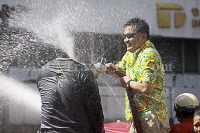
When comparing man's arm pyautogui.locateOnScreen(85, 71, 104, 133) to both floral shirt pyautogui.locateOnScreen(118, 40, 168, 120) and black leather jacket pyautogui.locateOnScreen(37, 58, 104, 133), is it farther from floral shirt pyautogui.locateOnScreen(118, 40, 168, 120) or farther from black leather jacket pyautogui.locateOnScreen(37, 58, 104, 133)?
floral shirt pyautogui.locateOnScreen(118, 40, 168, 120)

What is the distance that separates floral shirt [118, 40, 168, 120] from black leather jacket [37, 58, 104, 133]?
29cm

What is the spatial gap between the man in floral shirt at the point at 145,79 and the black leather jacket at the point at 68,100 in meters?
0.25

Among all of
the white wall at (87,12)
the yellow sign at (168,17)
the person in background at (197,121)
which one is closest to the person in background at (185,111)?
the person in background at (197,121)

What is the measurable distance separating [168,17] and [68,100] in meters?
5.96

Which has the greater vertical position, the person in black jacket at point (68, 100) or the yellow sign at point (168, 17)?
the yellow sign at point (168, 17)

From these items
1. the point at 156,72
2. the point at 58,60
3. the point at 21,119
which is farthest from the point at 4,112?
the point at 156,72

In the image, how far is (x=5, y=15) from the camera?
173 inches

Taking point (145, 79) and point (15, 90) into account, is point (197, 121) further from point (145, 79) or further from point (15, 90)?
point (15, 90)

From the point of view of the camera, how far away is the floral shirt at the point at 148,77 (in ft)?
6.05

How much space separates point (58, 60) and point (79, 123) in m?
0.47

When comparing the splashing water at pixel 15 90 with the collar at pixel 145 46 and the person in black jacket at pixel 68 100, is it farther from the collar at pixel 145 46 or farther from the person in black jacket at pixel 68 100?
the collar at pixel 145 46

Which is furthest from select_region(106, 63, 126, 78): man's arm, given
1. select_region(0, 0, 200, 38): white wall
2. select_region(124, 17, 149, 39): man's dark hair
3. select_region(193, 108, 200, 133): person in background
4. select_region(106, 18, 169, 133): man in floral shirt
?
select_region(0, 0, 200, 38): white wall

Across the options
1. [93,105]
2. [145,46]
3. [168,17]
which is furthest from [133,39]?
[168,17]

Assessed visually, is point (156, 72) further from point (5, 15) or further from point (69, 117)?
point (5, 15)
